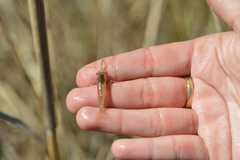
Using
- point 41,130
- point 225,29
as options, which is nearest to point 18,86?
point 41,130

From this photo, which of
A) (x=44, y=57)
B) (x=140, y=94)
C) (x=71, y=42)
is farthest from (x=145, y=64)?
(x=44, y=57)

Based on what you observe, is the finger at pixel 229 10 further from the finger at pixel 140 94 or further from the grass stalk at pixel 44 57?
the grass stalk at pixel 44 57

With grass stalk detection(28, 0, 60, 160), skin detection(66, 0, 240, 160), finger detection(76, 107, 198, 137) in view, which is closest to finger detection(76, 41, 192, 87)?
skin detection(66, 0, 240, 160)

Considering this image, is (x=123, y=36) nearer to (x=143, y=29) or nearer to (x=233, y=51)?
(x=143, y=29)

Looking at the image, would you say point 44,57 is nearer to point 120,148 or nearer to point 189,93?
point 120,148

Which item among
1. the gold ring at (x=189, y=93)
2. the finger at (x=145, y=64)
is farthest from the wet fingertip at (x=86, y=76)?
the gold ring at (x=189, y=93)

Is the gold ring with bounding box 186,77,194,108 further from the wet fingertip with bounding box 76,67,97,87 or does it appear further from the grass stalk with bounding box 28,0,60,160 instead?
the grass stalk with bounding box 28,0,60,160
